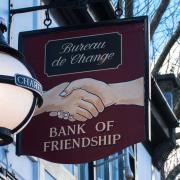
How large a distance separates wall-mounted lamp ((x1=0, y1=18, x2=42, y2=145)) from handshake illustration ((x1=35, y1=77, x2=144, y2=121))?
1826 millimetres

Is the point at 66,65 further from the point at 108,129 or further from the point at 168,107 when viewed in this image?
the point at 168,107

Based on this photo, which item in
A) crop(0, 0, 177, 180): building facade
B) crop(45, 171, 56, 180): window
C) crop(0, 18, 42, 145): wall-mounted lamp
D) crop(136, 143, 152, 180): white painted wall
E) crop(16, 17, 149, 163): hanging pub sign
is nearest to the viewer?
crop(0, 18, 42, 145): wall-mounted lamp

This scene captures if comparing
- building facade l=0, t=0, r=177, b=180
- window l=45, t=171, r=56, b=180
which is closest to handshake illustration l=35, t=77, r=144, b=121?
building facade l=0, t=0, r=177, b=180

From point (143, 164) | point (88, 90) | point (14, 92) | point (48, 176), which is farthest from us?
point (143, 164)

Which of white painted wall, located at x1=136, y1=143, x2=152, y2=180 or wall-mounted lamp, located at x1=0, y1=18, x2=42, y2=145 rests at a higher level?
white painted wall, located at x1=136, y1=143, x2=152, y2=180

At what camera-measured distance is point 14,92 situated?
16.5 feet

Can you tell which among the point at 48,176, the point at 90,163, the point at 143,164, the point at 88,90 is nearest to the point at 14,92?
the point at 88,90

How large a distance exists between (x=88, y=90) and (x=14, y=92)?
2.15 m

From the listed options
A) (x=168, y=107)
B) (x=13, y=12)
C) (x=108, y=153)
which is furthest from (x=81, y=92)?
(x=168, y=107)

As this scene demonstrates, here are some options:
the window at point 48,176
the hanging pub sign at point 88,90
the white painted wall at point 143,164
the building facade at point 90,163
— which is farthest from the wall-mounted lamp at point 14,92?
the white painted wall at point 143,164

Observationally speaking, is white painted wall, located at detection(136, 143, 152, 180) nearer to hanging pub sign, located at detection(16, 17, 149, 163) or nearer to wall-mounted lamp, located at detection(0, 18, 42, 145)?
hanging pub sign, located at detection(16, 17, 149, 163)

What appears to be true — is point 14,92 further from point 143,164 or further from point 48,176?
point 143,164

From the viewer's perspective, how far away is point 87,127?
6.93 meters

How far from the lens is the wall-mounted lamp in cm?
498
